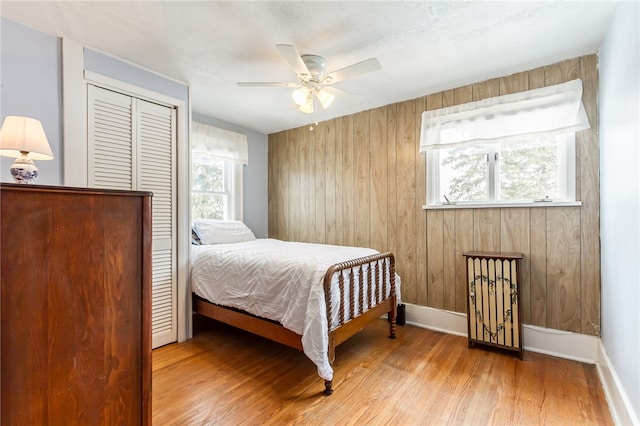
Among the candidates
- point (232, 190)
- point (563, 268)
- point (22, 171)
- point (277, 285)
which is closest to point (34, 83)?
point (22, 171)

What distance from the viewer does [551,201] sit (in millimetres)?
2357

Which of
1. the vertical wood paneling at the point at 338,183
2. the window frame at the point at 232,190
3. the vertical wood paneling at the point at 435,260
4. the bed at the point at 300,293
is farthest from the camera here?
the window frame at the point at 232,190

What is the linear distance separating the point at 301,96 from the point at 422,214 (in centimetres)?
168

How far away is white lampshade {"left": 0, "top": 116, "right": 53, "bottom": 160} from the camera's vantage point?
1509 millimetres

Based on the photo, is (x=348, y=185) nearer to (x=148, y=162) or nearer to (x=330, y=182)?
(x=330, y=182)

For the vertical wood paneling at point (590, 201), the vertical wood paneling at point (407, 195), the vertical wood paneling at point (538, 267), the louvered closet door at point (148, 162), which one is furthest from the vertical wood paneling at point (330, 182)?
the vertical wood paneling at point (590, 201)

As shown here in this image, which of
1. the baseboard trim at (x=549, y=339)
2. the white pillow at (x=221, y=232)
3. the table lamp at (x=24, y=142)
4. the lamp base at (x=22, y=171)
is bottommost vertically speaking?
the baseboard trim at (x=549, y=339)

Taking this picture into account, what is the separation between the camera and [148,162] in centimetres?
251

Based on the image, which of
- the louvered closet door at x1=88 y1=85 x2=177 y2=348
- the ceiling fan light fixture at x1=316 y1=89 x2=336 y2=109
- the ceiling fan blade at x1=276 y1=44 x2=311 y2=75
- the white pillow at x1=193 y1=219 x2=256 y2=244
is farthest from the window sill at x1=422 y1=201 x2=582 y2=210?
the louvered closet door at x1=88 y1=85 x2=177 y2=348

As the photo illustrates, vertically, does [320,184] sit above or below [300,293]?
above

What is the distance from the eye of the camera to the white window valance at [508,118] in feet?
7.39

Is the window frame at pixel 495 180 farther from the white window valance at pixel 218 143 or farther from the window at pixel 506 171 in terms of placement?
the white window valance at pixel 218 143

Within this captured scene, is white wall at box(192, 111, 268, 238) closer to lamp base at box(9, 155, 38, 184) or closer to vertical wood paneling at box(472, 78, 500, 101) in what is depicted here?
lamp base at box(9, 155, 38, 184)

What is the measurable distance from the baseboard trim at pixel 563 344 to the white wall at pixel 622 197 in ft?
0.21
